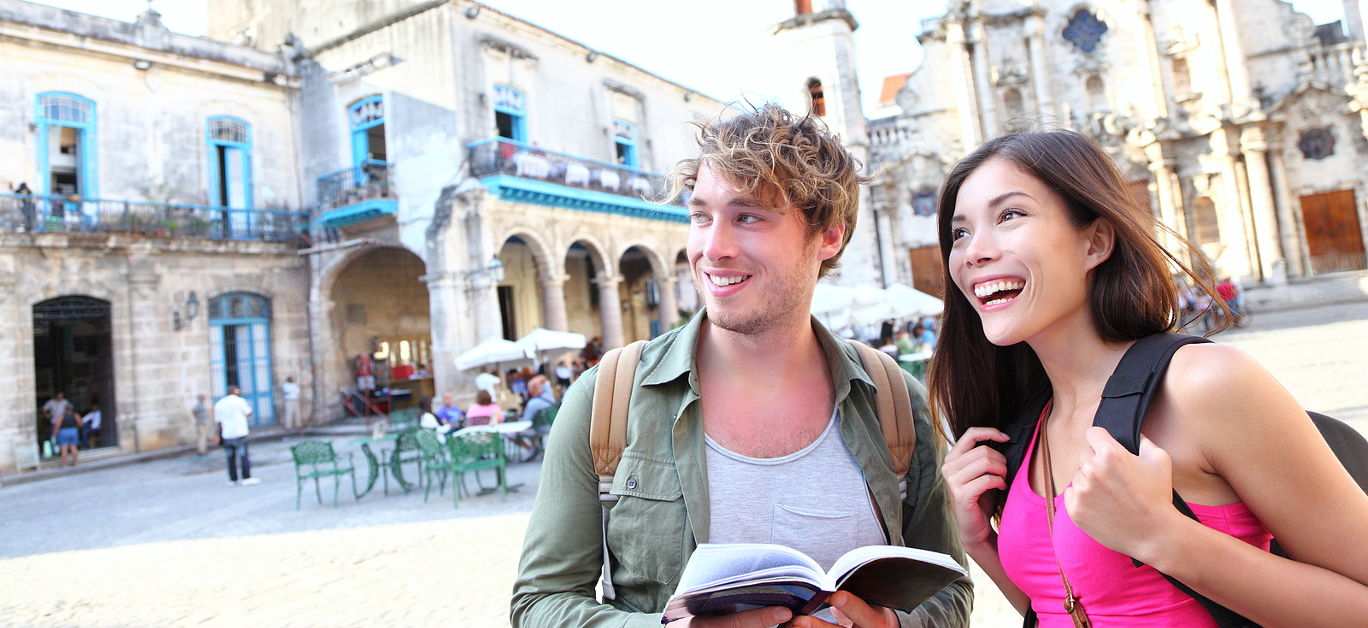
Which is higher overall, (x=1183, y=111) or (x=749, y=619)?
(x=1183, y=111)

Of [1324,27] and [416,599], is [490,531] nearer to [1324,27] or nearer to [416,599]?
[416,599]

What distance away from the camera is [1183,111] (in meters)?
24.0

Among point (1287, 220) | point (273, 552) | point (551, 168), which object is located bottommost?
point (273, 552)

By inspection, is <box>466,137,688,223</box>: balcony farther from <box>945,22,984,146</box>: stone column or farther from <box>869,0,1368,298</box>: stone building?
<box>945,22,984,146</box>: stone column

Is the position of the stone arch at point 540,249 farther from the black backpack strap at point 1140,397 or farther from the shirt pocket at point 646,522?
the black backpack strap at point 1140,397

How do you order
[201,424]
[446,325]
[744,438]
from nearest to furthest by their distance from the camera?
[744,438] < [201,424] < [446,325]

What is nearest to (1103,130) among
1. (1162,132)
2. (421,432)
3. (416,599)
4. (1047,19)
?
(1162,132)

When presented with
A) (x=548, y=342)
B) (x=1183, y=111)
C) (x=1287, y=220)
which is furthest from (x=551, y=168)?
(x=1287, y=220)

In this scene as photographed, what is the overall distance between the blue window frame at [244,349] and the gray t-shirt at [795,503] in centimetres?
1785

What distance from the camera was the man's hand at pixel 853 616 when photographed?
132 cm

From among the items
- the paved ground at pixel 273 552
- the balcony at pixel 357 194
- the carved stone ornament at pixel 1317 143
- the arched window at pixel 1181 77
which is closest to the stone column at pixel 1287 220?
the carved stone ornament at pixel 1317 143

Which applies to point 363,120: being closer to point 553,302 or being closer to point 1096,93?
point 553,302

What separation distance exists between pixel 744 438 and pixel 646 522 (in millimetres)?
291

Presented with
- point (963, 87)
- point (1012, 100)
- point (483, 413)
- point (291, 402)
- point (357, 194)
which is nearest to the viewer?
point (483, 413)
